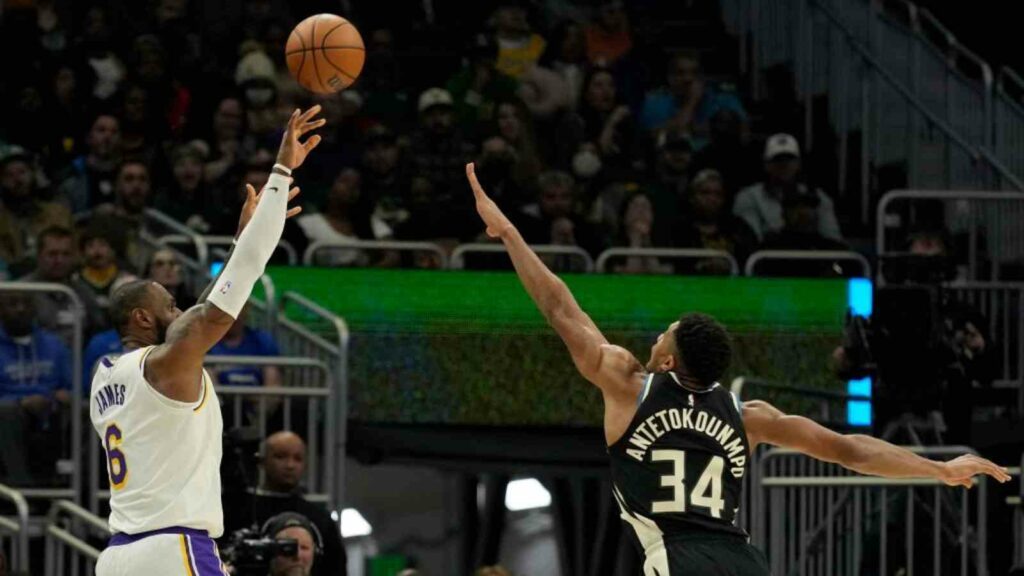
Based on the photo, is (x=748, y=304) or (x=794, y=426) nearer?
(x=794, y=426)

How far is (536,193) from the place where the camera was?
17.9 meters

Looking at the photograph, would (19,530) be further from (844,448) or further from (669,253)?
(669,253)

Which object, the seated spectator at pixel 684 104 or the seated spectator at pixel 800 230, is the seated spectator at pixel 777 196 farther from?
the seated spectator at pixel 684 104

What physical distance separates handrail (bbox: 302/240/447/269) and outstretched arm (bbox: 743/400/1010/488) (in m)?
7.67

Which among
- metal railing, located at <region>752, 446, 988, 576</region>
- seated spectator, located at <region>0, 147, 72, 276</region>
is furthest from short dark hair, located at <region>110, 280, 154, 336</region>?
seated spectator, located at <region>0, 147, 72, 276</region>

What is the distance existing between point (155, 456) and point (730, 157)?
1098 cm

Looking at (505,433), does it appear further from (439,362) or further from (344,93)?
(344,93)

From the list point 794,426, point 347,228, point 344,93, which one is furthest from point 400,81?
point 794,426

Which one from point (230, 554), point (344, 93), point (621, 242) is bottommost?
point (230, 554)

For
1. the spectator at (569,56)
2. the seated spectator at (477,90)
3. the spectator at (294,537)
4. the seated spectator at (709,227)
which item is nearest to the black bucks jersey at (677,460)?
the spectator at (294,537)

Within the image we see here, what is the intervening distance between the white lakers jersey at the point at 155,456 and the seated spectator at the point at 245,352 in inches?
218

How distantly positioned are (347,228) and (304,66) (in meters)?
6.21

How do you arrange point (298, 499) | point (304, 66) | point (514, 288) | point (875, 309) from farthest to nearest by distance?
1. point (514, 288)
2. point (875, 309)
3. point (298, 499)
4. point (304, 66)

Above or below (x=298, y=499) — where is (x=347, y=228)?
above
